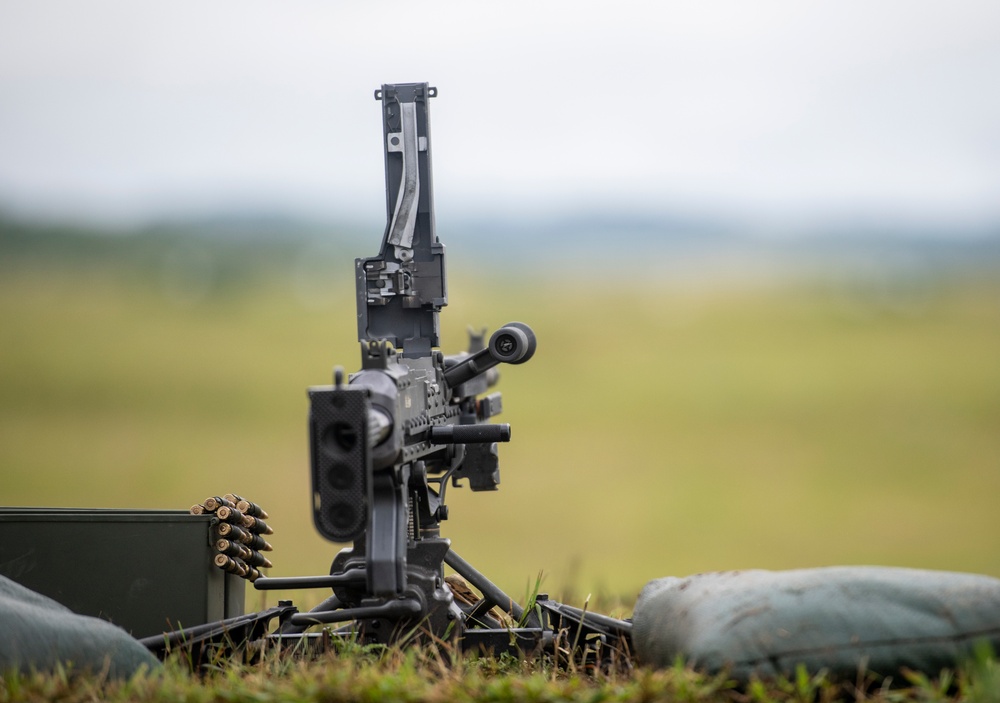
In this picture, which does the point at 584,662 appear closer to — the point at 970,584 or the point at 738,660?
the point at 738,660

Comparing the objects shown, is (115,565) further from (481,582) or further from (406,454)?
(481,582)

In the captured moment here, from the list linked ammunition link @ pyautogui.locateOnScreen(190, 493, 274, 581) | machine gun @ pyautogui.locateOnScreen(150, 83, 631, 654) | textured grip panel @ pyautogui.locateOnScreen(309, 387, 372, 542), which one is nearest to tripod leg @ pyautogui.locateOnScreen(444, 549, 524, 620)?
machine gun @ pyautogui.locateOnScreen(150, 83, 631, 654)

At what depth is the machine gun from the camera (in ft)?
16.6

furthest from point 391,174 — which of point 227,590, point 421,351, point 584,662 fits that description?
point 584,662

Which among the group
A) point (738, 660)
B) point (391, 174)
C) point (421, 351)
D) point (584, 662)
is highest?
point (391, 174)

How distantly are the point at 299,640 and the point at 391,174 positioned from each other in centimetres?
307

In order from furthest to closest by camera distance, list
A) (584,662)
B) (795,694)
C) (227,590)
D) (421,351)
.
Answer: (421,351), (227,590), (584,662), (795,694)

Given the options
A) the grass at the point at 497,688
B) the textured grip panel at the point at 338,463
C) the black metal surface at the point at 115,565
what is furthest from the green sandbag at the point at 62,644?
the textured grip panel at the point at 338,463

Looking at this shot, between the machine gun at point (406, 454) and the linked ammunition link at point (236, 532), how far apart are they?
1.10 feet

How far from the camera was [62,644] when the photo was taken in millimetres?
5199

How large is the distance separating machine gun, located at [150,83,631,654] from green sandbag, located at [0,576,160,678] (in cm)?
69

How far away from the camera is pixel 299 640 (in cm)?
631

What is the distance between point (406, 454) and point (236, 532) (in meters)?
1.27

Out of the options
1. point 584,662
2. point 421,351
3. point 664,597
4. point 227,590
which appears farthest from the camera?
point 421,351
